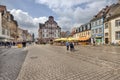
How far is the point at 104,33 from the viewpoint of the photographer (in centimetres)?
4409

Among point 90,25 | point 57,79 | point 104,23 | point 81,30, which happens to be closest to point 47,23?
point 81,30

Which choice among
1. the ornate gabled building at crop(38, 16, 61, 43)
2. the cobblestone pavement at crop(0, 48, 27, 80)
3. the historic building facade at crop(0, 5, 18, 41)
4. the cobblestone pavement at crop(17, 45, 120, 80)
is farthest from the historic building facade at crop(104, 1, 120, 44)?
the ornate gabled building at crop(38, 16, 61, 43)

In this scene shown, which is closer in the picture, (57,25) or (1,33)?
(1,33)

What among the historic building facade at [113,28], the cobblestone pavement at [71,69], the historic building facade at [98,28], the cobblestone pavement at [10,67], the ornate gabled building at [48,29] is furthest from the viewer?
the ornate gabled building at [48,29]

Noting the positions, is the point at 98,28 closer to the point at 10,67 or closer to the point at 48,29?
the point at 10,67

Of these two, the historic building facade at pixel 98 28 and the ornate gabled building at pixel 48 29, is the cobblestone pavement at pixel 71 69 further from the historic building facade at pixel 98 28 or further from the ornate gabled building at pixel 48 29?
the ornate gabled building at pixel 48 29

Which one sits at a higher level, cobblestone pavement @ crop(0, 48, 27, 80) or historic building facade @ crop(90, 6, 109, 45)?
historic building facade @ crop(90, 6, 109, 45)

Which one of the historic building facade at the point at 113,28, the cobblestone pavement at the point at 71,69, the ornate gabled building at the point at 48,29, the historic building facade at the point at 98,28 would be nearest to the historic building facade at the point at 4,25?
the ornate gabled building at the point at 48,29

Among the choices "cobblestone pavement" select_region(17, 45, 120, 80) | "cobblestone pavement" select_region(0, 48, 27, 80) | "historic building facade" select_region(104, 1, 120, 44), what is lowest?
"cobblestone pavement" select_region(0, 48, 27, 80)

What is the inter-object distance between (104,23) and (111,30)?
208 inches

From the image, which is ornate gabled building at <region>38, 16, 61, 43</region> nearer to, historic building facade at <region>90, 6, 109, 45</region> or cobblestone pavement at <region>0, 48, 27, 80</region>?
historic building facade at <region>90, 6, 109, 45</region>

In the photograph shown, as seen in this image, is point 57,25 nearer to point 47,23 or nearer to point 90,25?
point 47,23

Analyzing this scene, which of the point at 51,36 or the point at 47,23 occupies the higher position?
the point at 47,23

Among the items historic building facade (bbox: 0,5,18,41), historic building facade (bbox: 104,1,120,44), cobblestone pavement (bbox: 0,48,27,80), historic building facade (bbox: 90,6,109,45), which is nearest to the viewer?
cobblestone pavement (bbox: 0,48,27,80)
